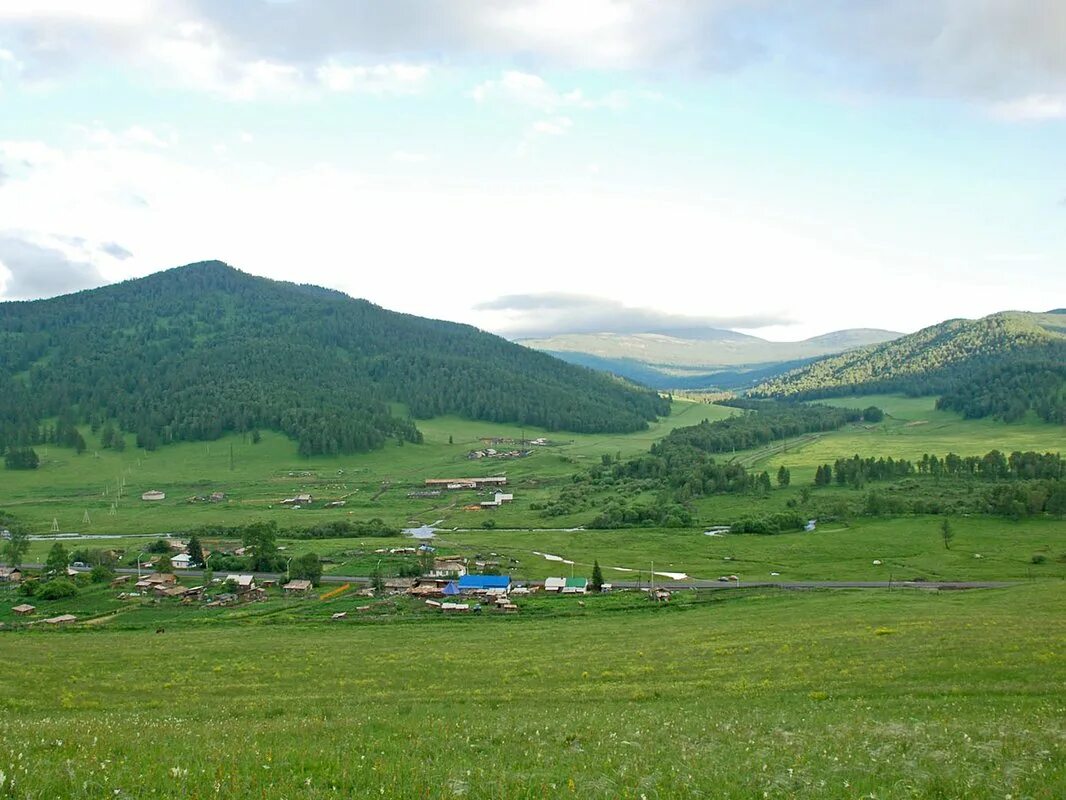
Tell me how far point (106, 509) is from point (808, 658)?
146735mm

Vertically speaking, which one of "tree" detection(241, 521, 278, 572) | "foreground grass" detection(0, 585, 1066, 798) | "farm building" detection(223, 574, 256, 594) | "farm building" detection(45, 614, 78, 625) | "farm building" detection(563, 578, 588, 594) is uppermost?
"foreground grass" detection(0, 585, 1066, 798)

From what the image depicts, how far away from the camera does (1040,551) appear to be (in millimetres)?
82188

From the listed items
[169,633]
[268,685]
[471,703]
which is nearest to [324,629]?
[169,633]

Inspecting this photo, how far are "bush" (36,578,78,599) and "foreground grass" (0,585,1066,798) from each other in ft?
82.4

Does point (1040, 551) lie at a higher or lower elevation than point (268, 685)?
lower

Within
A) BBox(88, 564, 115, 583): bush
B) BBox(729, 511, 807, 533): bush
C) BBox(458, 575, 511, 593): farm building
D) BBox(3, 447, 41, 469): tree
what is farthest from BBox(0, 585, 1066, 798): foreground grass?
BBox(3, 447, 41, 469): tree

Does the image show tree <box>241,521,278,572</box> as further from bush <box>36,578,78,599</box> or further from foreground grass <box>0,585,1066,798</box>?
foreground grass <box>0,585,1066,798</box>

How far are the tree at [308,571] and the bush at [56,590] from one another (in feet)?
69.0

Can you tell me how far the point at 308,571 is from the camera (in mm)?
75562

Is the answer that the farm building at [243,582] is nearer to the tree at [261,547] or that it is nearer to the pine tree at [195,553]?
the tree at [261,547]

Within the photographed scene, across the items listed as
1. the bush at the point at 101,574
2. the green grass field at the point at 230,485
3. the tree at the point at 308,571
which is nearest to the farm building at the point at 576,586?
the tree at the point at 308,571

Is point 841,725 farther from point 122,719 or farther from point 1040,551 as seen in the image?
point 1040,551

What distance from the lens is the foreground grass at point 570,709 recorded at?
39.7 ft

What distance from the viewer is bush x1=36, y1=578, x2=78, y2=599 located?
69188 mm
